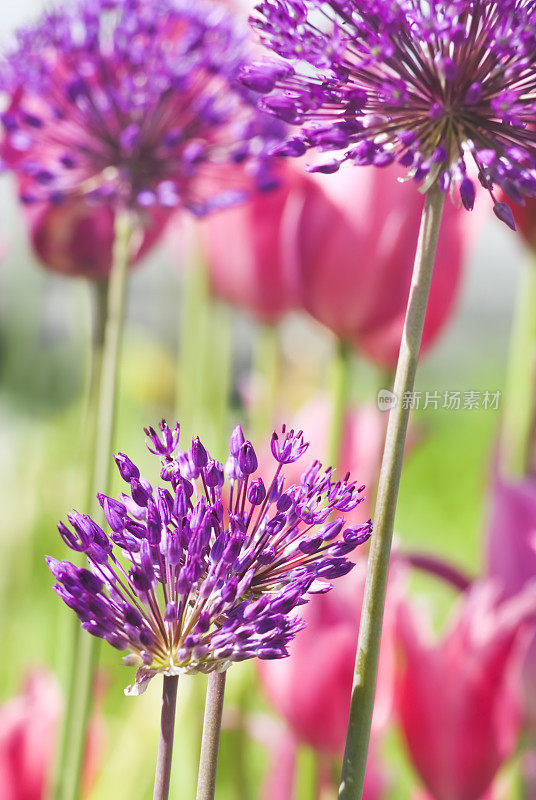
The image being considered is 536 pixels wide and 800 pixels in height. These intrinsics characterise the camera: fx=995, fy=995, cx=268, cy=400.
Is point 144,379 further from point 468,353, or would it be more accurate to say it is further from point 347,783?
point 347,783

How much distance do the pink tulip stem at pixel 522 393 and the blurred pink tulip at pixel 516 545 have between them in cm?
5

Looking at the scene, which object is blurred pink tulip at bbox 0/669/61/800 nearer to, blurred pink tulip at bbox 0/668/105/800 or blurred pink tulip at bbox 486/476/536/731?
blurred pink tulip at bbox 0/668/105/800

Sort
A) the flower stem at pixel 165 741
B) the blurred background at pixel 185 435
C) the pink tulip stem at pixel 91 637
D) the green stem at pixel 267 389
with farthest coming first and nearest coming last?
1. the green stem at pixel 267 389
2. the blurred background at pixel 185 435
3. the pink tulip stem at pixel 91 637
4. the flower stem at pixel 165 741

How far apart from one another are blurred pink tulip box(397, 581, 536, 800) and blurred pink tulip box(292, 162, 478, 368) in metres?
0.11

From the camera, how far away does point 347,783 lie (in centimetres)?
18

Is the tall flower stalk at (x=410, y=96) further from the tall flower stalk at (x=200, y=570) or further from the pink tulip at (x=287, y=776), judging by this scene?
the pink tulip at (x=287, y=776)

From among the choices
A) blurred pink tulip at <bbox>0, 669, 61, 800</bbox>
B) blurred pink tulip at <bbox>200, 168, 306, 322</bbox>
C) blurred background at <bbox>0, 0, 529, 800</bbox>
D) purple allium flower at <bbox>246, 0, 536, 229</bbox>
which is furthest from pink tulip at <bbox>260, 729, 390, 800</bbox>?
purple allium flower at <bbox>246, 0, 536, 229</bbox>

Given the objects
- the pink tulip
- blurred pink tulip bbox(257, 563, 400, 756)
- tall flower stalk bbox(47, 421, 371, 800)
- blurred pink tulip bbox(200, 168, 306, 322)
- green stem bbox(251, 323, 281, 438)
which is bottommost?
the pink tulip

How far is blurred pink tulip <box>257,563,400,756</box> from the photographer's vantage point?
→ 349 millimetres

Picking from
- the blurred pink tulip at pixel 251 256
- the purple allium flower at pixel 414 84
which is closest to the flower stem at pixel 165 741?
the purple allium flower at pixel 414 84

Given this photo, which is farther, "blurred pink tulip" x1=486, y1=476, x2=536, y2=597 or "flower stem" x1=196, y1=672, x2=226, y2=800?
"blurred pink tulip" x1=486, y1=476, x2=536, y2=597

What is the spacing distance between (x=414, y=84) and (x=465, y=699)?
0.68ft

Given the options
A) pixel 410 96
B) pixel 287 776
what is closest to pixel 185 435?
pixel 287 776

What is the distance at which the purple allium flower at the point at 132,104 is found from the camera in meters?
0.35
